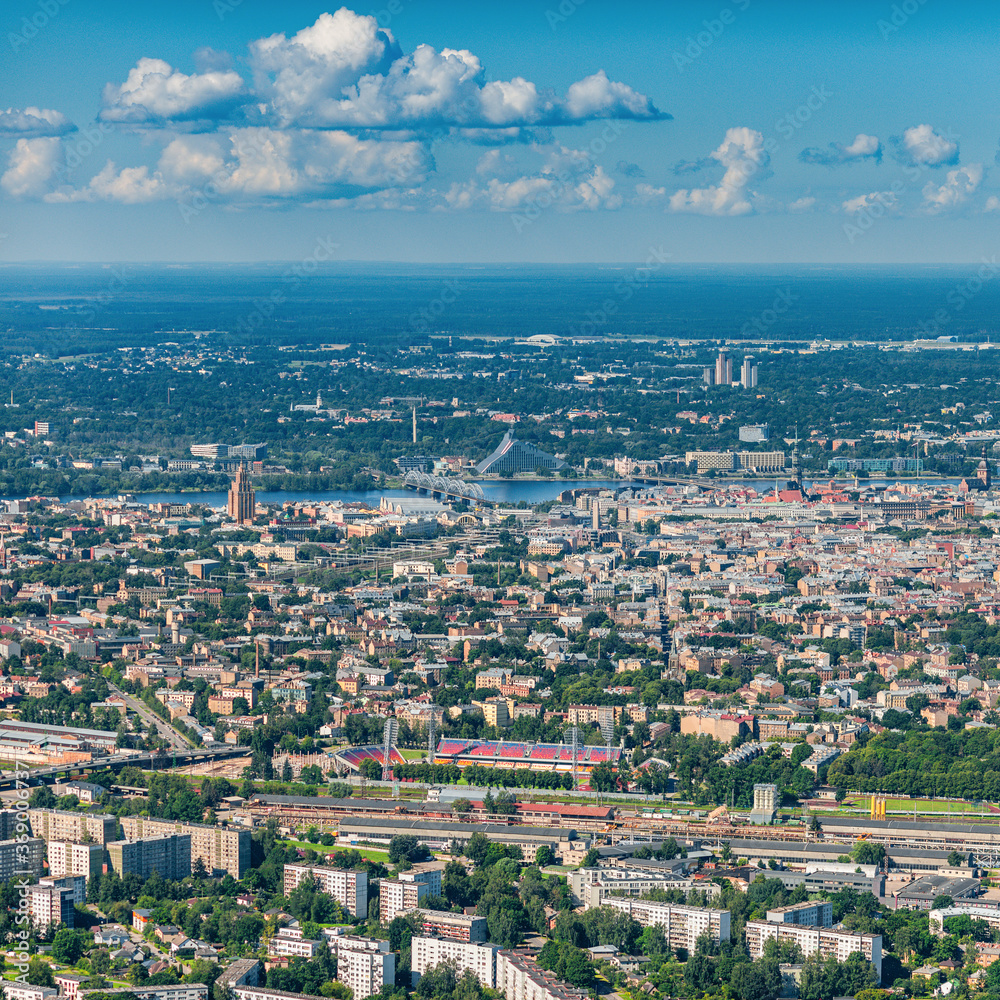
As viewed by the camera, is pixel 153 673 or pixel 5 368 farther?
pixel 5 368

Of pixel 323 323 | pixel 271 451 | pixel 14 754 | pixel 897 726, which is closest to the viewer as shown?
pixel 14 754

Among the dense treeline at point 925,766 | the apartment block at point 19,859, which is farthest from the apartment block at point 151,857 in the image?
the dense treeline at point 925,766

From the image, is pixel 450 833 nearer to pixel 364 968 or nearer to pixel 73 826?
pixel 73 826

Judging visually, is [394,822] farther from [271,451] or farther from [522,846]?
[271,451]

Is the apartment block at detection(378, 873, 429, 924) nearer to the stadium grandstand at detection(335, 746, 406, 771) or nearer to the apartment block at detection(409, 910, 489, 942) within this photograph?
the apartment block at detection(409, 910, 489, 942)

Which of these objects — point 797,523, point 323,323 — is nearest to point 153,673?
point 797,523

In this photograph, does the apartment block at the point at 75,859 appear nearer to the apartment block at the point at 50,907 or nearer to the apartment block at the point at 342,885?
the apartment block at the point at 50,907
